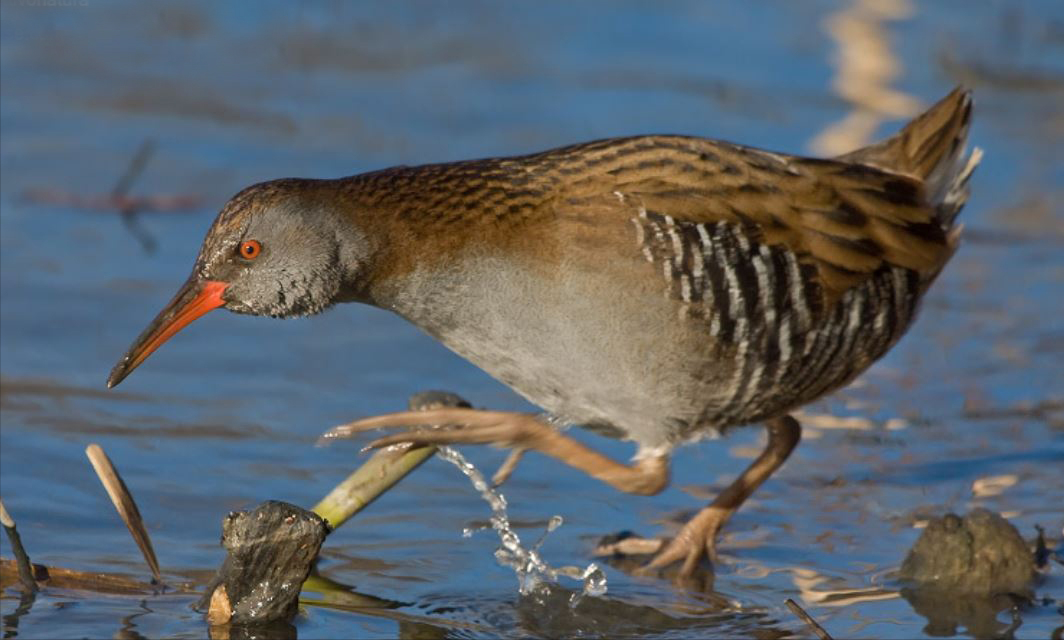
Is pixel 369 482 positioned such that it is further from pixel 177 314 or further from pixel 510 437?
pixel 177 314

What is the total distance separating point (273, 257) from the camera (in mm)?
5281

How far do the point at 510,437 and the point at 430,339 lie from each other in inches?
A: 84.5

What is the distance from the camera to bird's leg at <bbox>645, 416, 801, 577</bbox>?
595 cm

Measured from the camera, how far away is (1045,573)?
18.6 feet

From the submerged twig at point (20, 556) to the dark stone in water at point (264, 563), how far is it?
1.54 feet

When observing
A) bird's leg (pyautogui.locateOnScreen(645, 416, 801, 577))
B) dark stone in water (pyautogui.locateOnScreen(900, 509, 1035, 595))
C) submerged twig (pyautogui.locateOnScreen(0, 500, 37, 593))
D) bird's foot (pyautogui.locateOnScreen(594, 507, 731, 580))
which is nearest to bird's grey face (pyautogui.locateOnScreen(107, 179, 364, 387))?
submerged twig (pyautogui.locateOnScreen(0, 500, 37, 593))

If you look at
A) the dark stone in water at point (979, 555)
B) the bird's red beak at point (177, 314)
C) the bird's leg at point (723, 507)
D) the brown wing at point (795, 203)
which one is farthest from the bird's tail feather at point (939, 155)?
the bird's red beak at point (177, 314)

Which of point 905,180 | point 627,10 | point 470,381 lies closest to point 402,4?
point 627,10

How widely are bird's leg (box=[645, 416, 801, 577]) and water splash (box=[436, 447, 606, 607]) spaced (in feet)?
0.90

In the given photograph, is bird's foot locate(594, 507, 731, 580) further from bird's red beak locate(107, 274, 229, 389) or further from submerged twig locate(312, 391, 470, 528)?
bird's red beak locate(107, 274, 229, 389)

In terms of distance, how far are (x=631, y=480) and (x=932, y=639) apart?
3.33 feet

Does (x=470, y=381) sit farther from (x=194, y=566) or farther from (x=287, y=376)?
(x=194, y=566)

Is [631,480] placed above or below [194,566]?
above

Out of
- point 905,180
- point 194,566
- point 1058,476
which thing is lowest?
point 194,566
